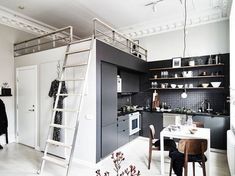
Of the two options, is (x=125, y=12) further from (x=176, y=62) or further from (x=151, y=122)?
(x=151, y=122)

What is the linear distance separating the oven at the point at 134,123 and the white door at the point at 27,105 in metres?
2.47

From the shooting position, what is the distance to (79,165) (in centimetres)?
329

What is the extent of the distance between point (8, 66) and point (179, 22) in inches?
205

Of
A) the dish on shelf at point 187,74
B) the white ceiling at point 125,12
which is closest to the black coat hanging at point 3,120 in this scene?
the white ceiling at point 125,12

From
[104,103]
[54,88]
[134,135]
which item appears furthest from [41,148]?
[134,135]

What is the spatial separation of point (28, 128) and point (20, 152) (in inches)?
25.2

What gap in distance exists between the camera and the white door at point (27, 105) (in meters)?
4.25

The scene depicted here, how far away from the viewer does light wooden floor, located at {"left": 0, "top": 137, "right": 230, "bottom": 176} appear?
9.80ft

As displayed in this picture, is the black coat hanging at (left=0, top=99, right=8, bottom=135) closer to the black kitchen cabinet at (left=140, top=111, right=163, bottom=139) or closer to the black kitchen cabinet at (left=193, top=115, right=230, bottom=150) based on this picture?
the black kitchen cabinet at (left=140, top=111, right=163, bottom=139)

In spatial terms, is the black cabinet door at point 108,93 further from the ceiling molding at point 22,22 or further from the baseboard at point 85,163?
the ceiling molding at point 22,22

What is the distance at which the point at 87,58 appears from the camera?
3338mm

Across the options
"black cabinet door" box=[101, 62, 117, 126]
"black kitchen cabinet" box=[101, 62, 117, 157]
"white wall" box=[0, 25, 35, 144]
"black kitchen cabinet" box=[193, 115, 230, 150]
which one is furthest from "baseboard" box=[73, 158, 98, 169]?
"black kitchen cabinet" box=[193, 115, 230, 150]

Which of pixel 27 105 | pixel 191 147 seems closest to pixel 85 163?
pixel 191 147

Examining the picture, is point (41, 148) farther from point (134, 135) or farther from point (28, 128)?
point (134, 135)
